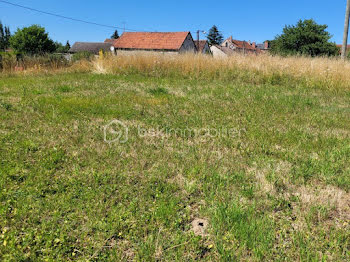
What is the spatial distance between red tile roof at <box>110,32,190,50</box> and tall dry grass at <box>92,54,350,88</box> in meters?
28.6

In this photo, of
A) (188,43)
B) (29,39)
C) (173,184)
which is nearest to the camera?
(173,184)

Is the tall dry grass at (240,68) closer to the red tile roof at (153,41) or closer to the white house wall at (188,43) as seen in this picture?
the red tile roof at (153,41)

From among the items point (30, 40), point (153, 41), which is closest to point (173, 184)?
Answer: point (153, 41)

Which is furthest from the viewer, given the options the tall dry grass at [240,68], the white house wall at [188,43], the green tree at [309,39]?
the white house wall at [188,43]

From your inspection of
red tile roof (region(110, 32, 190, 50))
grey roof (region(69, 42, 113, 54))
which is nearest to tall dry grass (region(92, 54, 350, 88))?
red tile roof (region(110, 32, 190, 50))

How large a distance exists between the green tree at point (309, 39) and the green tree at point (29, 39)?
42.6 meters

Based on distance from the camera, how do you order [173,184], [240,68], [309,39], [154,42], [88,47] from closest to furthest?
[173,184]
[240,68]
[309,39]
[154,42]
[88,47]

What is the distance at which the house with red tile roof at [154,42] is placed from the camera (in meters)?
40.8

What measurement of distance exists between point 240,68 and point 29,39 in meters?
51.5

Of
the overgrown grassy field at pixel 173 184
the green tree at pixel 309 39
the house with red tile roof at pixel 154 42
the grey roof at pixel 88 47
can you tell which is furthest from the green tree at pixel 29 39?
the overgrown grassy field at pixel 173 184

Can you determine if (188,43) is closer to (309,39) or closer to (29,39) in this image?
(309,39)

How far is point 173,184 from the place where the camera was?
8.98 ft

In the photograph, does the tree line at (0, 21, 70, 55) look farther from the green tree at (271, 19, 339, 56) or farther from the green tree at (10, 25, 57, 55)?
the green tree at (271, 19, 339, 56)

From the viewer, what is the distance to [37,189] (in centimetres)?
256
